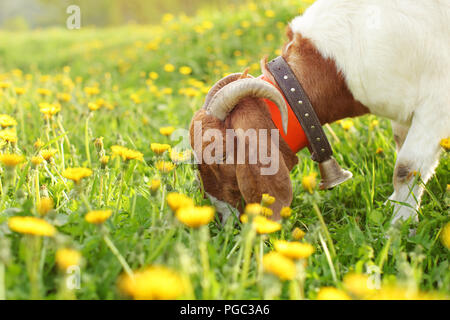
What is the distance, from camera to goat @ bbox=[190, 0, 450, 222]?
2.11 meters

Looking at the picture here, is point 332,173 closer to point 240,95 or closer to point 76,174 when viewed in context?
point 240,95

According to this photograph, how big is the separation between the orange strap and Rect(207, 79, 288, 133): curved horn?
0.04 metres

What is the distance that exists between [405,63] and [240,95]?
884mm

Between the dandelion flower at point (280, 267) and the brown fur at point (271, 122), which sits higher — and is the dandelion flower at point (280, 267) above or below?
below

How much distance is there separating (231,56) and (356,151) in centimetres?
392

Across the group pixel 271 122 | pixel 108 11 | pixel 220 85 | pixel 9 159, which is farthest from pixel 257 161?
pixel 108 11

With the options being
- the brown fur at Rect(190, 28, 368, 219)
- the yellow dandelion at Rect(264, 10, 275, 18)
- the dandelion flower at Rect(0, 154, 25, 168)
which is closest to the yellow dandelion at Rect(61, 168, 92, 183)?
the dandelion flower at Rect(0, 154, 25, 168)

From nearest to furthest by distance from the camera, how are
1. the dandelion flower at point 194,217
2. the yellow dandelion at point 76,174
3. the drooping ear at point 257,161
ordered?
the dandelion flower at point 194,217 < the yellow dandelion at point 76,174 < the drooping ear at point 257,161

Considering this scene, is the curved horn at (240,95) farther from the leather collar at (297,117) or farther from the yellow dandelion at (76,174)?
the yellow dandelion at (76,174)

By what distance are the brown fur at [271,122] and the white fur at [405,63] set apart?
73 millimetres

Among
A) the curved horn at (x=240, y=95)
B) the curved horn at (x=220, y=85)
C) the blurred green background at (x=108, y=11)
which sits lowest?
the curved horn at (x=240, y=95)

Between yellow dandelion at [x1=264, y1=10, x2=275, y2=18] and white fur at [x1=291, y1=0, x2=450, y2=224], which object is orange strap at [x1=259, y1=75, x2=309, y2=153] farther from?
yellow dandelion at [x1=264, y1=10, x2=275, y2=18]

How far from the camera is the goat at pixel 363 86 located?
211 centimetres

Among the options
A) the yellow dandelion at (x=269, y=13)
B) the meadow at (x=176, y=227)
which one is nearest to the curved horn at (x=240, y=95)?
the meadow at (x=176, y=227)
